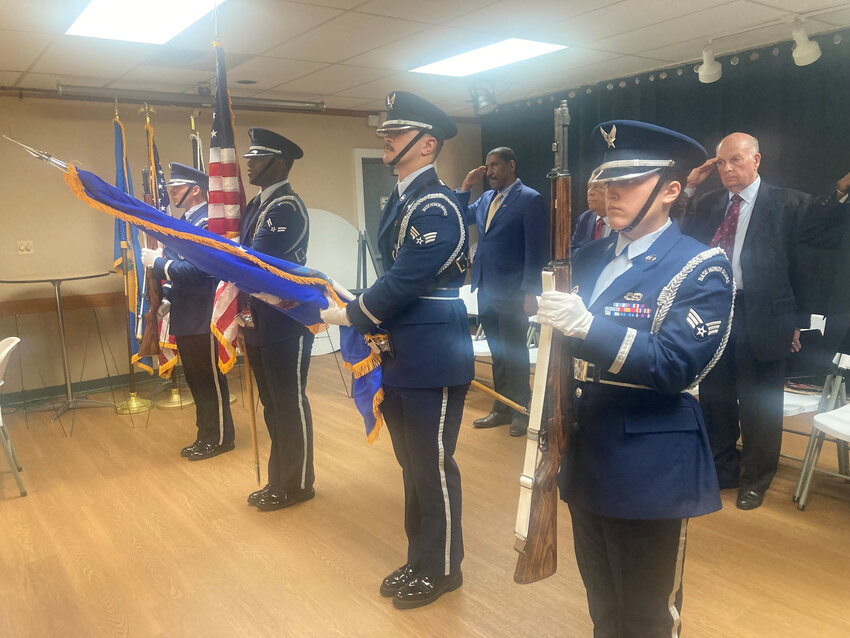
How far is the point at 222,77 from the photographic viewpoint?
257 cm

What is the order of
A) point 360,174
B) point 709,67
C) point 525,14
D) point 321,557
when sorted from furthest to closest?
point 360,174 → point 709,67 → point 525,14 → point 321,557

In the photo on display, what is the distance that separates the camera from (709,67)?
443 centimetres

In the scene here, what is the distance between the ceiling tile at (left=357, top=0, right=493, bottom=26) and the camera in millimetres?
3297

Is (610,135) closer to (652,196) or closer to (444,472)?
(652,196)

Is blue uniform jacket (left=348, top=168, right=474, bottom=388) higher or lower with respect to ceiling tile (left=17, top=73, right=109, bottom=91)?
lower

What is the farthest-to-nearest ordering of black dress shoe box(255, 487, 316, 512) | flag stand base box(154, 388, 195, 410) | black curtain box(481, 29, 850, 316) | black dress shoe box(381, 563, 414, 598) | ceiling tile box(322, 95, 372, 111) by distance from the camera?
ceiling tile box(322, 95, 372, 111), flag stand base box(154, 388, 195, 410), black curtain box(481, 29, 850, 316), black dress shoe box(255, 487, 316, 512), black dress shoe box(381, 563, 414, 598)

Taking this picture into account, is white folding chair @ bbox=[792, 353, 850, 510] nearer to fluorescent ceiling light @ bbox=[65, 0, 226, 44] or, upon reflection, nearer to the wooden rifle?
the wooden rifle

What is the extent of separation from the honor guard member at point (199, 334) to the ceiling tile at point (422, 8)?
4.26 ft

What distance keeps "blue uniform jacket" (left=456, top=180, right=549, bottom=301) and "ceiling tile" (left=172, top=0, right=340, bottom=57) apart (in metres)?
1.29

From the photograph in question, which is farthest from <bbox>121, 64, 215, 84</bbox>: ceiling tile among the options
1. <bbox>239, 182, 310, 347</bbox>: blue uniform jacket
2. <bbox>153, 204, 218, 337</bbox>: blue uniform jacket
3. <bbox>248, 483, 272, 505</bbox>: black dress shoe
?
<bbox>248, 483, 272, 505</bbox>: black dress shoe

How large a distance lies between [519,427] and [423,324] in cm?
200

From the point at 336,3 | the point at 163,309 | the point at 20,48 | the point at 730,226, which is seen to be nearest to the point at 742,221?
the point at 730,226


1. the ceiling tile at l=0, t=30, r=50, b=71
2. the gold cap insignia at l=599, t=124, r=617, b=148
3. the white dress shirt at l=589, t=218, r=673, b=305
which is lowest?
the white dress shirt at l=589, t=218, r=673, b=305

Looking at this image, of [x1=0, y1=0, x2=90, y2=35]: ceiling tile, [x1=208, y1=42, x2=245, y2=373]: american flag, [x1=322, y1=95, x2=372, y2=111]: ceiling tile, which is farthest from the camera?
[x1=322, y1=95, x2=372, y2=111]: ceiling tile
